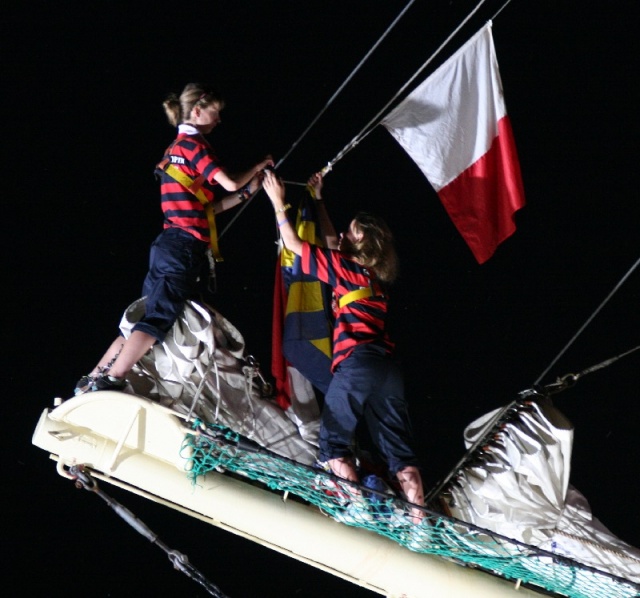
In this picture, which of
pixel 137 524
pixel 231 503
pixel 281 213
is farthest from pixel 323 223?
pixel 137 524

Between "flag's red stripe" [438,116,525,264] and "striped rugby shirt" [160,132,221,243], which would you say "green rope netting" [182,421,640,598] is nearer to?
"striped rugby shirt" [160,132,221,243]

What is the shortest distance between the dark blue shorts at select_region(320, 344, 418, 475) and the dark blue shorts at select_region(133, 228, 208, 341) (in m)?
Result: 0.43

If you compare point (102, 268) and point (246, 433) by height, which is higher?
point (102, 268)

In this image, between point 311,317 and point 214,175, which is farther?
point 311,317

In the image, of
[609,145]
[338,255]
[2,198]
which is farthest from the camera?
[609,145]

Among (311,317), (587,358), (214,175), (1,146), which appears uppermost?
(1,146)

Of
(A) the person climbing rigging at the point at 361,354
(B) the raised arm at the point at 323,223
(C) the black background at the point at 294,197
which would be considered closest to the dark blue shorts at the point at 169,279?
(A) the person climbing rigging at the point at 361,354

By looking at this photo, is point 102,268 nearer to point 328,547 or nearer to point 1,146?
point 1,146

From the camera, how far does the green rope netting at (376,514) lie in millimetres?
2225

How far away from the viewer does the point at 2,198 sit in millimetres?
3322

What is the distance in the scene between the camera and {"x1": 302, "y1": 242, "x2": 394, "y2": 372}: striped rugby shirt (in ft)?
7.98

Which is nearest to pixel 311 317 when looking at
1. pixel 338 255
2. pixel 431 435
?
pixel 338 255

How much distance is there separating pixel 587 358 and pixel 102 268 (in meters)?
1.83

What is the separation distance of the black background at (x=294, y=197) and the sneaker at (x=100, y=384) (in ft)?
3.26
